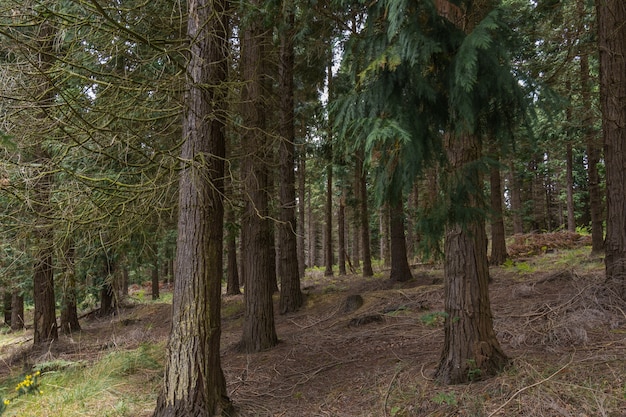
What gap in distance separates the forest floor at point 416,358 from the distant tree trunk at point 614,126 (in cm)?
52

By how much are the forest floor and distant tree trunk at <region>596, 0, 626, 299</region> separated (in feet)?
1.69

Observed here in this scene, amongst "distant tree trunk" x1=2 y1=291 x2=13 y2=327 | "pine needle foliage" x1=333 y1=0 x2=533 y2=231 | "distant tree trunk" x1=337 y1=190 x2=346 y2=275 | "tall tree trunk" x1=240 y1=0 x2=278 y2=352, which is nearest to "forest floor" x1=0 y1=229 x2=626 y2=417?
"tall tree trunk" x1=240 y1=0 x2=278 y2=352

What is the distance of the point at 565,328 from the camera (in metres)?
5.05

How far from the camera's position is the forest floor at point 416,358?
12.3ft

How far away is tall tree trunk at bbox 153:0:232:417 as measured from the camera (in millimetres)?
4352

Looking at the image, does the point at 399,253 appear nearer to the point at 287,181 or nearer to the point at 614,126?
the point at 287,181

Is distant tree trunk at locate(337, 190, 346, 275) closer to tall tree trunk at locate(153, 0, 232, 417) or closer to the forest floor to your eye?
the forest floor

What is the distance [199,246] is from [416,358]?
3229 millimetres

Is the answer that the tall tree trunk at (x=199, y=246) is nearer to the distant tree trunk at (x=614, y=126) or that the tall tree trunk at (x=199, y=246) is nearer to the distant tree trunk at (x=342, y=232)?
the distant tree trunk at (x=614, y=126)

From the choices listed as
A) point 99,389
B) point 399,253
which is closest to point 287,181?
point 399,253

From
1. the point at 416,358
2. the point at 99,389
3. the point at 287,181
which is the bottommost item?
the point at 99,389

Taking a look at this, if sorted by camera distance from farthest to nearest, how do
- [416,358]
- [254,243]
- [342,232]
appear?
[342,232] → [254,243] → [416,358]

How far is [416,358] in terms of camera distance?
17.8 ft

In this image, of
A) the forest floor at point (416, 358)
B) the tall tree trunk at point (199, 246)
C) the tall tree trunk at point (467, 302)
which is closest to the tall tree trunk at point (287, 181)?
the forest floor at point (416, 358)
